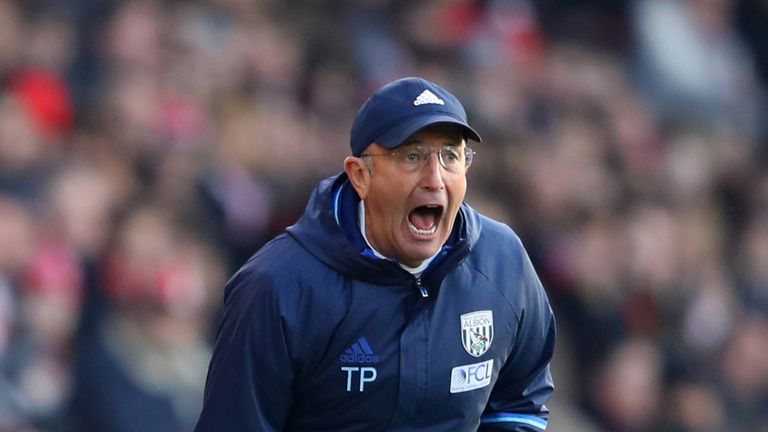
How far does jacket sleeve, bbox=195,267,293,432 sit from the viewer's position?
3.97 meters

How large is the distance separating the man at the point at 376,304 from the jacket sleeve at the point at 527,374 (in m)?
0.14

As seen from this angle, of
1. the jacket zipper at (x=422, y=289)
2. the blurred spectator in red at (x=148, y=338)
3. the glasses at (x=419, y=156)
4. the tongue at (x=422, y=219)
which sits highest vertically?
the glasses at (x=419, y=156)

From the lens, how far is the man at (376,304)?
4.00 m

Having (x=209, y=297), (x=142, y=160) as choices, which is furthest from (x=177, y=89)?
(x=209, y=297)

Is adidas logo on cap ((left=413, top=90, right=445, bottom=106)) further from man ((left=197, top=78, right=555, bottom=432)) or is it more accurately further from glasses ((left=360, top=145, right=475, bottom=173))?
glasses ((left=360, top=145, right=475, bottom=173))

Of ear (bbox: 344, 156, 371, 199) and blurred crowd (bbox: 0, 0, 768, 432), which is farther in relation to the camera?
blurred crowd (bbox: 0, 0, 768, 432)

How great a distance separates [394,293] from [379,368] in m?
0.20

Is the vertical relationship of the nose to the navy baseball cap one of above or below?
below

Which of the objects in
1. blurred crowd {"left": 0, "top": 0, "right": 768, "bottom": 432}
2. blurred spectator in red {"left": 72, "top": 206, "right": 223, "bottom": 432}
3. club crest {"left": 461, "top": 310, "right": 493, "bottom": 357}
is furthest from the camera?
blurred crowd {"left": 0, "top": 0, "right": 768, "bottom": 432}

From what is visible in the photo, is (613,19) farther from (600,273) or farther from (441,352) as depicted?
(441,352)

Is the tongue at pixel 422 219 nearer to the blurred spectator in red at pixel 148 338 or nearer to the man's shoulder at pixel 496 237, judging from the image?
the man's shoulder at pixel 496 237

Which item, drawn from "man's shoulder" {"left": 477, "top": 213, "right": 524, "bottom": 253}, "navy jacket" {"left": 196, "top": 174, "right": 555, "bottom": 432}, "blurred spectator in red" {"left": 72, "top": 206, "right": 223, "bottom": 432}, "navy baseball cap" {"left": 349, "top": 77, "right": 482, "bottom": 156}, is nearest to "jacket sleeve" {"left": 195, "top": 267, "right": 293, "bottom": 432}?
"navy jacket" {"left": 196, "top": 174, "right": 555, "bottom": 432}

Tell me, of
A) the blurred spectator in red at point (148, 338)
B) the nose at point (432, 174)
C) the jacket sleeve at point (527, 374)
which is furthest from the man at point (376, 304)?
the blurred spectator in red at point (148, 338)

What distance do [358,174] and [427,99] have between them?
276 mm
